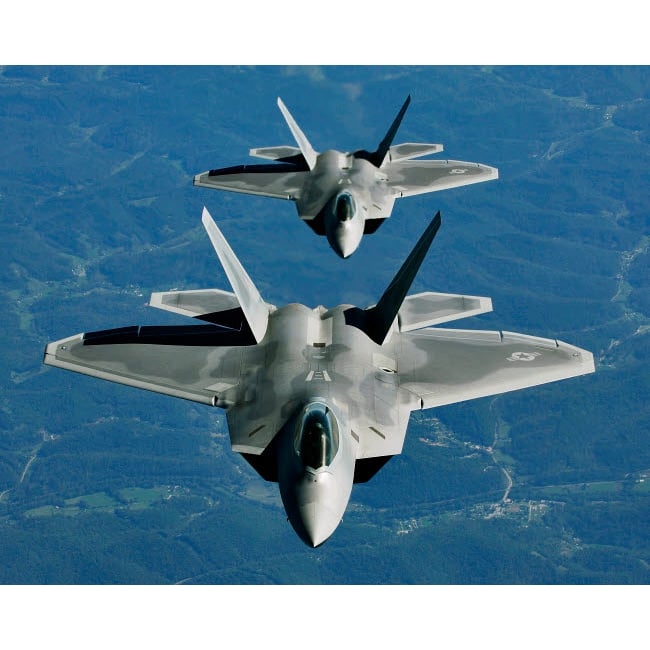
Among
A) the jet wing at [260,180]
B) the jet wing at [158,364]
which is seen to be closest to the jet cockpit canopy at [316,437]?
the jet wing at [158,364]

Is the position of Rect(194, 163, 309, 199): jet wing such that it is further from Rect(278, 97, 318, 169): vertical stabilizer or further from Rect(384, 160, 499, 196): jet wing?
Rect(384, 160, 499, 196): jet wing

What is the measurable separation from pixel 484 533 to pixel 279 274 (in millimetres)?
39888

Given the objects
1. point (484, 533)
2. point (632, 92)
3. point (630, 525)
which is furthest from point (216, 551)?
point (632, 92)

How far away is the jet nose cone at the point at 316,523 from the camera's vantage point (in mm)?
20062

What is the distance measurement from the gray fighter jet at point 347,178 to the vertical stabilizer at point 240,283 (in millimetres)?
7357

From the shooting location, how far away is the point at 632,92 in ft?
545

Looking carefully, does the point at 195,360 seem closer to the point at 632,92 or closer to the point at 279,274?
the point at 279,274

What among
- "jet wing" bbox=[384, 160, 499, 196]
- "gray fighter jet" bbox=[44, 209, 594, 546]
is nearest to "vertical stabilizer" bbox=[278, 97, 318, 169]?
"jet wing" bbox=[384, 160, 499, 196]

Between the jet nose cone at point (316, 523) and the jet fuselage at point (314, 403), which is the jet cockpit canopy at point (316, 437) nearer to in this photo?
the jet fuselage at point (314, 403)

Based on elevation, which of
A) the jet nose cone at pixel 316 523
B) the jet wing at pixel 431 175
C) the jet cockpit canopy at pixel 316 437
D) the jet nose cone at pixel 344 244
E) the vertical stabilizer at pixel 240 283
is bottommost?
the jet nose cone at pixel 316 523

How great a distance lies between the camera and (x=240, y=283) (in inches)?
1025

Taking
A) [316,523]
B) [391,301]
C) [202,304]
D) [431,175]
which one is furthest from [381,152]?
[316,523]

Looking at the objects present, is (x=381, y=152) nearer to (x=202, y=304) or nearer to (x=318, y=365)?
(x=202, y=304)

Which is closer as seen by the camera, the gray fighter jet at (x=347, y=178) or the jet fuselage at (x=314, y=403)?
the jet fuselage at (x=314, y=403)
